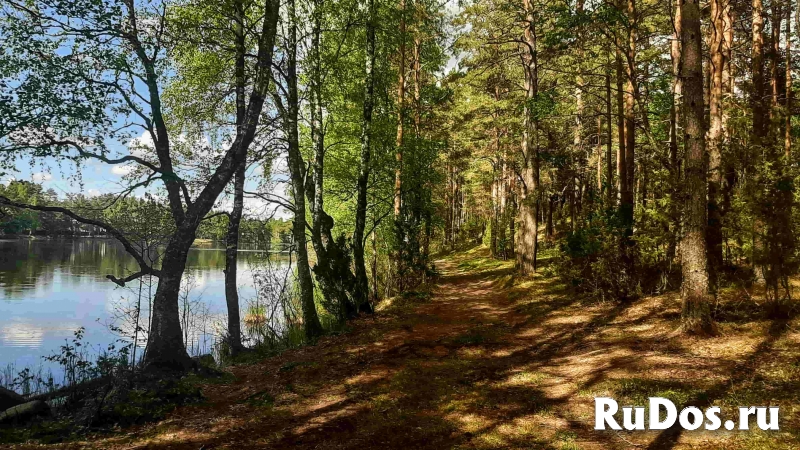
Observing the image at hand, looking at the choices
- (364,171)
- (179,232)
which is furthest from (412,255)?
(179,232)

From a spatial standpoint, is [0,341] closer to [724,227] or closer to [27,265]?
[724,227]

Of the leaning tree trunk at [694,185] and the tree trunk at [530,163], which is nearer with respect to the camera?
the leaning tree trunk at [694,185]

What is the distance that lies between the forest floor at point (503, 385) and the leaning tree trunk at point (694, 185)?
1.98 feet

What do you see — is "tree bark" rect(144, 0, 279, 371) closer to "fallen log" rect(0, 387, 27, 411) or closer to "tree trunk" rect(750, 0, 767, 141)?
"fallen log" rect(0, 387, 27, 411)

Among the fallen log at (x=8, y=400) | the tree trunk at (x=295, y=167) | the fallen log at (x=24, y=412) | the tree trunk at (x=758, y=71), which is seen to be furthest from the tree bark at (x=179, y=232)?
the tree trunk at (x=758, y=71)

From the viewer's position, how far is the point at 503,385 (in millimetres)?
6883

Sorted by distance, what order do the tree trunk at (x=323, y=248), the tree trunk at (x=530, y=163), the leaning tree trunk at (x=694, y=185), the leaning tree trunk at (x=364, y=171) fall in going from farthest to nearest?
the tree trunk at (x=530, y=163)
the leaning tree trunk at (x=364, y=171)
the tree trunk at (x=323, y=248)
the leaning tree trunk at (x=694, y=185)

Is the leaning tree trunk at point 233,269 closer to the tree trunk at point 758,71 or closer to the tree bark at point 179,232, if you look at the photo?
the tree bark at point 179,232

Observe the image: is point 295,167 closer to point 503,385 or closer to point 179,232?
point 179,232

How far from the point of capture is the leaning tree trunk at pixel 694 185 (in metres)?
7.65

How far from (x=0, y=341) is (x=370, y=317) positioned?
15.6 metres

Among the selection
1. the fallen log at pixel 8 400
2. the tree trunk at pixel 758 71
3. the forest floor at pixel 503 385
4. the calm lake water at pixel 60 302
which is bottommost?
the calm lake water at pixel 60 302

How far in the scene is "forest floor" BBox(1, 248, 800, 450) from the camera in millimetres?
5086

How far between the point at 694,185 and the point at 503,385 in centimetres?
495
